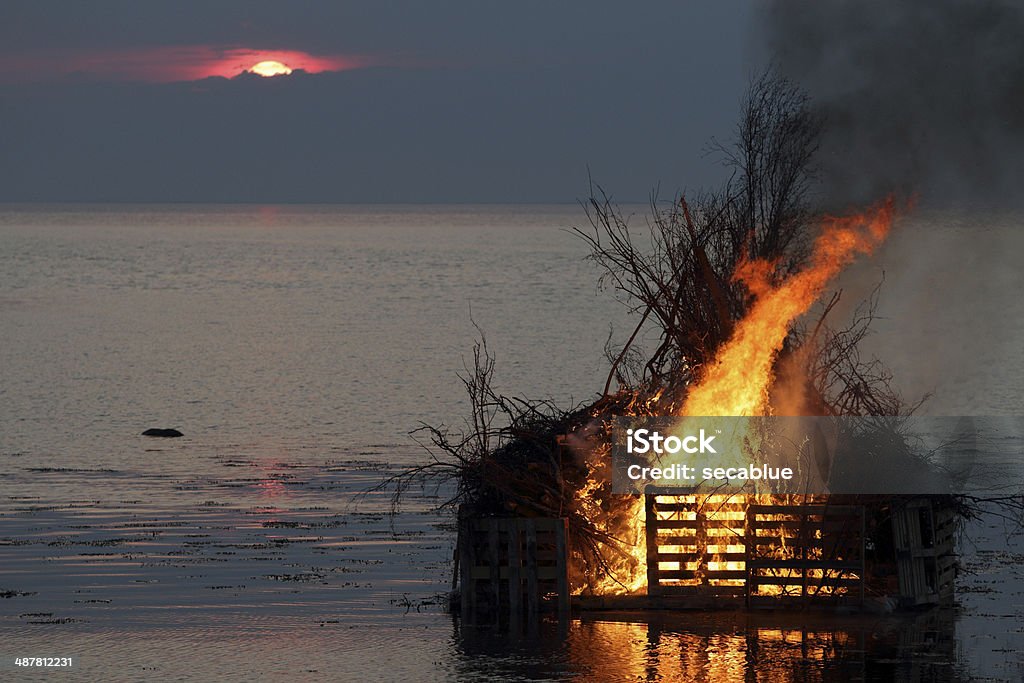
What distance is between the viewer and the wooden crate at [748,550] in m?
22.4

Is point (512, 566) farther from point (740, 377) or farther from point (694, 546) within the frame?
point (740, 377)

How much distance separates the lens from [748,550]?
2248 centimetres

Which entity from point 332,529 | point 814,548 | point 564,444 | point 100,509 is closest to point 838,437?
point 814,548

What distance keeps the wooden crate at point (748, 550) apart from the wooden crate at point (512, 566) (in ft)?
4.45

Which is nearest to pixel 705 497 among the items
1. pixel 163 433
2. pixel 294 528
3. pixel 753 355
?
pixel 753 355

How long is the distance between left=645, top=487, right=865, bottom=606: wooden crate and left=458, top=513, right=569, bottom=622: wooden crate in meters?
1.36

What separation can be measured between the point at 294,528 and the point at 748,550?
13.1m

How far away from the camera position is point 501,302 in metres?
124

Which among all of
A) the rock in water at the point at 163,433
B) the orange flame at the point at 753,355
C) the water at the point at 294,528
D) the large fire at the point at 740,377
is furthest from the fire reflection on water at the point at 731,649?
the rock in water at the point at 163,433

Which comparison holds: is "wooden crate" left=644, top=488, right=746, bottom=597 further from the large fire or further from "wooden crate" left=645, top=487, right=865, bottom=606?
the large fire

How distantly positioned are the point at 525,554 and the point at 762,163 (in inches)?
875

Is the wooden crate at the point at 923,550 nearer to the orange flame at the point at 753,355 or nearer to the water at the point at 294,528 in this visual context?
the water at the point at 294,528

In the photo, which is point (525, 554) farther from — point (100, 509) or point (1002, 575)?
point (100, 509)

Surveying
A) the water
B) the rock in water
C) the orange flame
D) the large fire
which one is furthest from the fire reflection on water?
the rock in water
